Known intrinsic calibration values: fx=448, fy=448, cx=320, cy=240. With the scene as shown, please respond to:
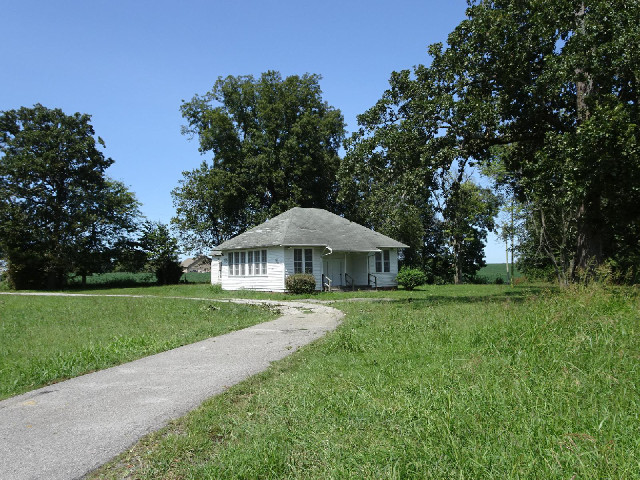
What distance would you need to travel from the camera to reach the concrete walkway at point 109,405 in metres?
3.84

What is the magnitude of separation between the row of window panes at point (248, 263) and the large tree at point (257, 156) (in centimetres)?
891

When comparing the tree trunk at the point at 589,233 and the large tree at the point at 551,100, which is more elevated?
the large tree at the point at 551,100

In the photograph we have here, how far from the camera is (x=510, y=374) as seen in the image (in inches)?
195

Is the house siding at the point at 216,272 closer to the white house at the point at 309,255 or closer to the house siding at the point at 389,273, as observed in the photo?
the white house at the point at 309,255

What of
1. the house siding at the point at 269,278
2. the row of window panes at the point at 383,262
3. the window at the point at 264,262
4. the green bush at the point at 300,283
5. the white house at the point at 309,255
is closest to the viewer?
the green bush at the point at 300,283

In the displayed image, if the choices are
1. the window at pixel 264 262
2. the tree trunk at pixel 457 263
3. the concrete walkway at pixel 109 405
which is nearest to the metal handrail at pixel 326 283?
the window at pixel 264 262

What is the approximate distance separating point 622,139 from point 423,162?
5988 millimetres

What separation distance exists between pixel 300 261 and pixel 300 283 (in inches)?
113

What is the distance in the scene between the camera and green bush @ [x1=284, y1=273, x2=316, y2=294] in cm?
2534

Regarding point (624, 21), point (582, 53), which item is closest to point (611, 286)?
point (582, 53)

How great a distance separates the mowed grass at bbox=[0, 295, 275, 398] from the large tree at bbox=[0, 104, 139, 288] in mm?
23769

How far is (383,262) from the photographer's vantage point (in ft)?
104

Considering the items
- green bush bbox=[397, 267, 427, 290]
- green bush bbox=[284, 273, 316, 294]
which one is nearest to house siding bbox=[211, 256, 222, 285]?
green bush bbox=[284, 273, 316, 294]

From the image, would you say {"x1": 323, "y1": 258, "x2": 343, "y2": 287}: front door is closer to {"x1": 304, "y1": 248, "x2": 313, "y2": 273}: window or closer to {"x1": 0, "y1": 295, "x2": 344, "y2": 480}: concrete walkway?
{"x1": 304, "y1": 248, "x2": 313, "y2": 273}: window
